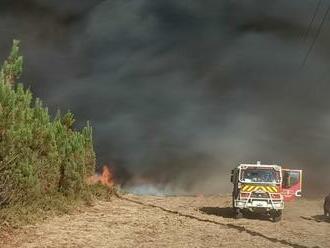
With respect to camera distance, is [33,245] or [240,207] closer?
[33,245]

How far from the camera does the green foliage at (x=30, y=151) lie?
18.5m

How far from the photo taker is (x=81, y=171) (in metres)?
31.4

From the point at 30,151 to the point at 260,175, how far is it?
1238 centimetres

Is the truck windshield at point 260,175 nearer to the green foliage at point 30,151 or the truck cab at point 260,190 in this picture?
the truck cab at point 260,190

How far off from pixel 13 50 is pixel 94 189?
1995cm

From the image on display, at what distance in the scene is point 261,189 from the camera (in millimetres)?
28203

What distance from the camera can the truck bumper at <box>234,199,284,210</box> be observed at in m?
28.1

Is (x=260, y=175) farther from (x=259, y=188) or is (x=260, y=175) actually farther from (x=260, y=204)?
(x=260, y=204)

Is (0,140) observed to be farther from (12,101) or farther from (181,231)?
(181,231)

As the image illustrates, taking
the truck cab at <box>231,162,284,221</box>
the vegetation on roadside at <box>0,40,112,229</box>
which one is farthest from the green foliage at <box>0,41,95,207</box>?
the truck cab at <box>231,162,284,221</box>

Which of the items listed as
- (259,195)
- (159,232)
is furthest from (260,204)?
(159,232)

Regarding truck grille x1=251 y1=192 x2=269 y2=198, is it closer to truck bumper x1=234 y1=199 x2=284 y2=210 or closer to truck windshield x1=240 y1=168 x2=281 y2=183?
truck bumper x1=234 y1=199 x2=284 y2=210

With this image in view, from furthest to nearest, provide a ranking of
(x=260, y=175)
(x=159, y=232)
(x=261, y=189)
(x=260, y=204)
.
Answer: (x=260, y=175)
(x=260, y=204)
(x=261, y=189)
(x=159, y=232)

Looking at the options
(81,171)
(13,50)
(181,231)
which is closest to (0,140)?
(13,50)
